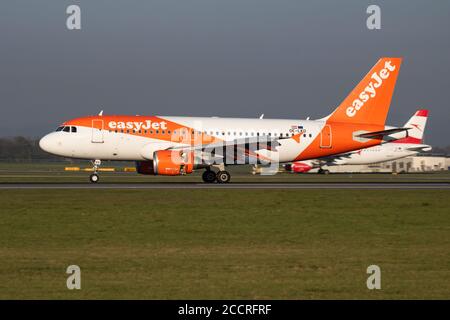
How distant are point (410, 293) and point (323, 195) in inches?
859

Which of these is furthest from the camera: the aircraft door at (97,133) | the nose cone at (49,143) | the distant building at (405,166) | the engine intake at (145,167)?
the distant building at (405,166)

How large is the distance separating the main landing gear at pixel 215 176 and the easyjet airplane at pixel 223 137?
2.6 inches

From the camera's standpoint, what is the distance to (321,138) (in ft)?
163

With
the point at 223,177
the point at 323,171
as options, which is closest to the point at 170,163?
the point at 223,177

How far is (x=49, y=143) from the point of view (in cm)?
4644

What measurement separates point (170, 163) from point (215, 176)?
6.30m

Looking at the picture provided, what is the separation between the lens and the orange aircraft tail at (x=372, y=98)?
5106 centimetres

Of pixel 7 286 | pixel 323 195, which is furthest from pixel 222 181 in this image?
pixel 7 286

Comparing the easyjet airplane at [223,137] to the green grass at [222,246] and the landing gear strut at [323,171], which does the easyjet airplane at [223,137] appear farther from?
the landing gear strut at [323,171]

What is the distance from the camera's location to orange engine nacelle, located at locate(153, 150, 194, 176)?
4288 cm

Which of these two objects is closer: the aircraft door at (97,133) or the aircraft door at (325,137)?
the aircraft door at (97,133)

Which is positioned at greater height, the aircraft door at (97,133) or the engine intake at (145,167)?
the aircraft door at (97,133)

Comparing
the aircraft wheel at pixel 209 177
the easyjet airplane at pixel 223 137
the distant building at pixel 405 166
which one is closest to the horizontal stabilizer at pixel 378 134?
the easyjet airplane at pixel 223 137
